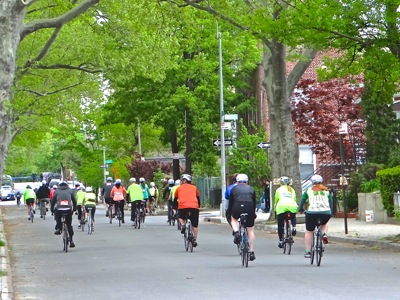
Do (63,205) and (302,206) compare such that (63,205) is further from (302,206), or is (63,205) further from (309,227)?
(309,227)

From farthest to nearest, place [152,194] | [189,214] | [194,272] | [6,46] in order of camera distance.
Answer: [152,194]
[189,214]
[6,46]
[194,272]

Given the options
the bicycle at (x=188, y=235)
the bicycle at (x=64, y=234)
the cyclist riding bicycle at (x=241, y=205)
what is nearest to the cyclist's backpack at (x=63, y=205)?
the bicycle at (x=64, y=234)

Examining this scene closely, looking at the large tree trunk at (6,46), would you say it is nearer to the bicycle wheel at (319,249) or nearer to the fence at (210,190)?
the bicycle wheel at (319,249)

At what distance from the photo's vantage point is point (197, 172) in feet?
216

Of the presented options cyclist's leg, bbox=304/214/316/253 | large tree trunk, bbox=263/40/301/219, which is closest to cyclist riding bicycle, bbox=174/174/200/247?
cyclist's leg, bbox=304/214/316/253

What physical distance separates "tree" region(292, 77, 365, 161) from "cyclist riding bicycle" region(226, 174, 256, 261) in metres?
23.6

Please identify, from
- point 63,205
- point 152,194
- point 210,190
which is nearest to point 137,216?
point 152,194

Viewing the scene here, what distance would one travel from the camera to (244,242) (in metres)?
19.5

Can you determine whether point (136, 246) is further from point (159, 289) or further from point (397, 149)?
point (397, 149)

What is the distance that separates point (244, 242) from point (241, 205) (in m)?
0.98

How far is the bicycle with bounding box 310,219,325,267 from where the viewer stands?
19216 mm

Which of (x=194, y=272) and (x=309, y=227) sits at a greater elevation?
(x=309, y=227)

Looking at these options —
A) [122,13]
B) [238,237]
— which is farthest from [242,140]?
[238,237]

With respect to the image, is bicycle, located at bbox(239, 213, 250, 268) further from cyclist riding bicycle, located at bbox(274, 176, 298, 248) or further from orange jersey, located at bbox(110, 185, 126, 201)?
orange jersey, located at bbox(110, 185, 126, 201)
